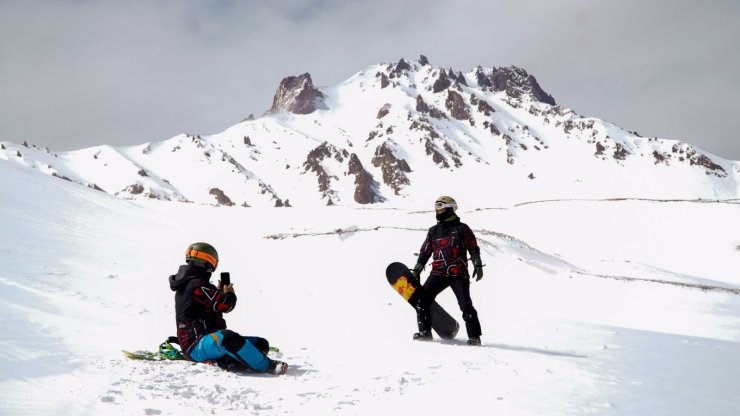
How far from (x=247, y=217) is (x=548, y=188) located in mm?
119750

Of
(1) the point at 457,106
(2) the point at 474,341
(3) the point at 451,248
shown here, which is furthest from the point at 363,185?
(2) the point at 474,341

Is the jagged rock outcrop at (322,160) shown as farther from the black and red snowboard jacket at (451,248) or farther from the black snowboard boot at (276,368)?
the black snowboard boot at (276,368)

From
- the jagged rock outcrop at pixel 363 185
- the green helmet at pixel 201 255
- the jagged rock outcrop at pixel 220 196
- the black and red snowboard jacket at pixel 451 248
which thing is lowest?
the green helmet at pixel 201 255

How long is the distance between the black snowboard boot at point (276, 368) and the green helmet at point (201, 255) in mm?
1628

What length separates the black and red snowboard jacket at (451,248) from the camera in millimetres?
7371

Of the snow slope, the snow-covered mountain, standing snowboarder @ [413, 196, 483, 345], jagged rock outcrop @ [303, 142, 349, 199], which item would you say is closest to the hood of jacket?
the snow slope

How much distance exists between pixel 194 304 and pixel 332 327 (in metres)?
3.91

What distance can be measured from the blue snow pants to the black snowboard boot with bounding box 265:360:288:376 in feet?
0.17

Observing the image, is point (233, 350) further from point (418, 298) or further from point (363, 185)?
point (363, 185)

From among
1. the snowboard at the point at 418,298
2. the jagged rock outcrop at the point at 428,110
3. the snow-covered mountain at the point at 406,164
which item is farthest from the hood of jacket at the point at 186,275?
the jagged rock outcrop at the point at 428,110

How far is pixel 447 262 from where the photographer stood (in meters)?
7.42

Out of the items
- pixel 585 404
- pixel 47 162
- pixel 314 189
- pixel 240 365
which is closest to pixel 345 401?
pixel 240 365

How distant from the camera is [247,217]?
37.0 m

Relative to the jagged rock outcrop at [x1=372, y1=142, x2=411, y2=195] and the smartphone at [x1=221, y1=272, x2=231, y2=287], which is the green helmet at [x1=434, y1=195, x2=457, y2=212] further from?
the jagged rock outcrop at [x1=372, y1=142, x2=411, y2=195]
